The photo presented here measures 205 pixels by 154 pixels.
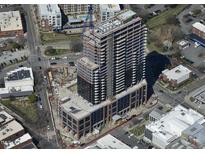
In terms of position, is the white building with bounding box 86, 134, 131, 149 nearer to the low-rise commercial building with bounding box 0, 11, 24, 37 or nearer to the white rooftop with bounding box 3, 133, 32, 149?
the white rooftop with bounding box 3, 133, 32, 149

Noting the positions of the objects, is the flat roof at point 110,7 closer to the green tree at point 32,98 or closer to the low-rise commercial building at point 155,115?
the green tree at point 32,98

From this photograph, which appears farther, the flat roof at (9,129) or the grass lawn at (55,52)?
the grass lawn at (55,52)

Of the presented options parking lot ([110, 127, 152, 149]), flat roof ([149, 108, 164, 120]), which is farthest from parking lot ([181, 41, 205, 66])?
parking lot ([110, 127, 152, 149])

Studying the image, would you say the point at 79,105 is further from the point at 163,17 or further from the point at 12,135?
the point at 163,17

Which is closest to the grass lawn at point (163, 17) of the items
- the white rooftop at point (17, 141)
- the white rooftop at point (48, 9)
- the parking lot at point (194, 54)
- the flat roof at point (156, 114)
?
the parking lot at point (194, 54)

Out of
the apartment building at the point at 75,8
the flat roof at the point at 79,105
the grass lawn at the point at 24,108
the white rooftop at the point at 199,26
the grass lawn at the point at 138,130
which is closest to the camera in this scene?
the flat roof at the point at 79,105

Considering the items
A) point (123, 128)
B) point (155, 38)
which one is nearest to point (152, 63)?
point (155, 38)
